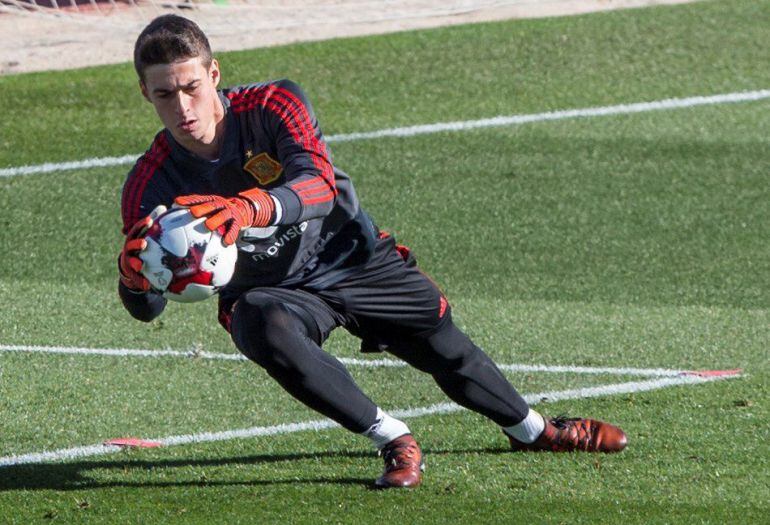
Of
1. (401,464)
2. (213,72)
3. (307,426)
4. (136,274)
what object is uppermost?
(213,72)

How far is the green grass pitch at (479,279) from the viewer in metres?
5.13

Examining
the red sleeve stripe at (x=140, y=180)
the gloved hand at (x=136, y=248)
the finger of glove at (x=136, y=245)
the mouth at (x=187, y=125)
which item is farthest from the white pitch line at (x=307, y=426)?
the mouth at (x=187, y=125)

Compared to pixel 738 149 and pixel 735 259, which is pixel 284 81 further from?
→ pixel 738 149

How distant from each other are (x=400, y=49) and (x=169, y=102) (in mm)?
8484

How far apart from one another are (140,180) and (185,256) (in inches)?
25.4

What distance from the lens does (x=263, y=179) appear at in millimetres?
5133

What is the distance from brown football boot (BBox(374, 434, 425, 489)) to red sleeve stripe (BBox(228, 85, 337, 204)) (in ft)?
3.15

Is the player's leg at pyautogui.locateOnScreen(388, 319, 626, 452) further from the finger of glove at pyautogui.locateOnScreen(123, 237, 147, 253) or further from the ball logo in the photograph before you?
the finger of glove at pyautogui.locateOnScreen(123, 237, 147, 253)

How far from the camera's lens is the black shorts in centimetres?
523

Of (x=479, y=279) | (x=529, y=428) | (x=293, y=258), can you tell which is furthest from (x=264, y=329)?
(x=479, y=279)

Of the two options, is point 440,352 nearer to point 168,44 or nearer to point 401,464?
point 401,464

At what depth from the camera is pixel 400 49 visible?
43.4ft

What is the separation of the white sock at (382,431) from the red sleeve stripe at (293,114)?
86cm

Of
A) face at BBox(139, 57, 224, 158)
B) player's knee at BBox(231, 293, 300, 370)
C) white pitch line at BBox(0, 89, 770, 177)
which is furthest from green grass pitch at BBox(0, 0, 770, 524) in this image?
face at BBox(139, 57, 224, 158)
